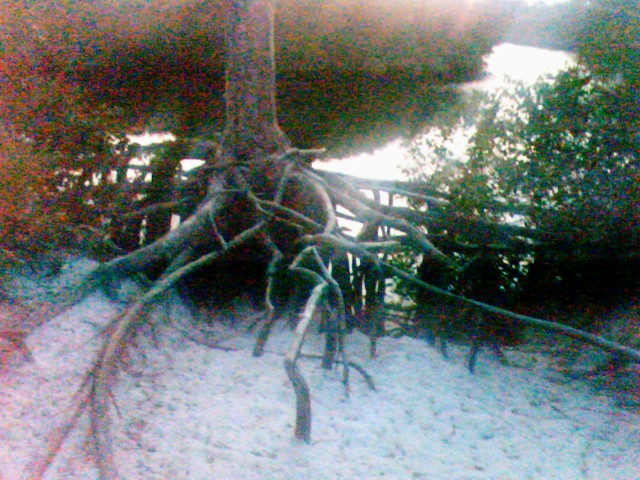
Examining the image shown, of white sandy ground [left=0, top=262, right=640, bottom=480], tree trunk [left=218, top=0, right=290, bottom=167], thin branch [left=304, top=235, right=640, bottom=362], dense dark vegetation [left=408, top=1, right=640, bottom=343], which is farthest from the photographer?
tree trunk [left=218, top=0, right=290, bottom=167]

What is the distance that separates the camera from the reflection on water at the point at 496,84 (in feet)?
14.0

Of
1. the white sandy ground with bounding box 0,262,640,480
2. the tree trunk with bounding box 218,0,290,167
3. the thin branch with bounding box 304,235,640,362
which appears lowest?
the white sandy ground with bounding box 0,262,640,480

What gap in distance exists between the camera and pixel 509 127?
4.17m

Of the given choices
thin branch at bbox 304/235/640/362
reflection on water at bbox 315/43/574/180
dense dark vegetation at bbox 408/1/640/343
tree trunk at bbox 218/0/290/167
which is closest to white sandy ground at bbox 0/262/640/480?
thin branch at bbox 304/235/640/362

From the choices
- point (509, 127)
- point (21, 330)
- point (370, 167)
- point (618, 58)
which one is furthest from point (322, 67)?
point (21, 330)

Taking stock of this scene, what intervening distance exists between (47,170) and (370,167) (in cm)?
267

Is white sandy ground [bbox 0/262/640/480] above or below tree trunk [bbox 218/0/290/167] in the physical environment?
below

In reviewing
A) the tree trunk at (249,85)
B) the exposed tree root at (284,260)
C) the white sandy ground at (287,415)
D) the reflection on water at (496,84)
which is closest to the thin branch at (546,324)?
the exposed tree root at (284,260)

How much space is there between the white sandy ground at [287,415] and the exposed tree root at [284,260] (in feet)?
0.39

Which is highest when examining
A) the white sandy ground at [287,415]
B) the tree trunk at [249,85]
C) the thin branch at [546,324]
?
the tree trunk at [249,85]

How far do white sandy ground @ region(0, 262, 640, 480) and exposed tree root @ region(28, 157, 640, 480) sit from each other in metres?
0.12

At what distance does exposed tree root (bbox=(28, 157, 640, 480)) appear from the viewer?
8.82 feet

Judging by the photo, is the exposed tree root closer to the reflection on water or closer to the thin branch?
the thin branch

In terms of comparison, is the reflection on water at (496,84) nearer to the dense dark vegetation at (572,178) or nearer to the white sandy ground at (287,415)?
the dense dark vegetation at (572,178)
